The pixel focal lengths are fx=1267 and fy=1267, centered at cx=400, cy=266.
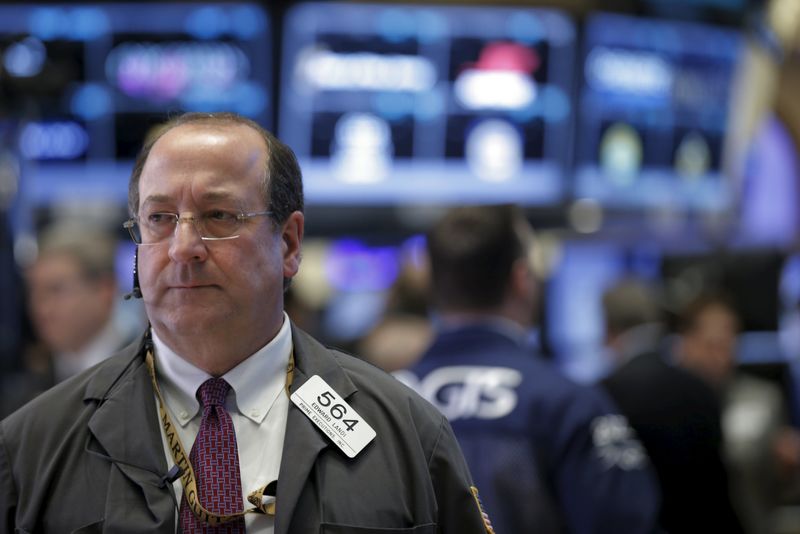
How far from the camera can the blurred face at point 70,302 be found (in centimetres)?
365

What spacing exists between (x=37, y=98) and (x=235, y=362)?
285 centimetres

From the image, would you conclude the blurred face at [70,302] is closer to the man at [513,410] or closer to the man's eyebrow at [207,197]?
the man at [513,410]

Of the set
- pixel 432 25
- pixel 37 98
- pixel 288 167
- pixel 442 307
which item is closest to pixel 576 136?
pixel 432 25

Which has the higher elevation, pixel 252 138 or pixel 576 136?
pixel 252 138

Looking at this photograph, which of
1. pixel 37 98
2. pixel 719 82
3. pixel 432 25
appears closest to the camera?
pixel 37 98

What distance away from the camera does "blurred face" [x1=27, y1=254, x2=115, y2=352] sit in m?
3.65

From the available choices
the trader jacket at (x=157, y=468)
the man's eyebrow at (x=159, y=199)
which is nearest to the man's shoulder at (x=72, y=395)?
the trader jacket at (x=157, y=468)

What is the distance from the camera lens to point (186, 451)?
5.82ft

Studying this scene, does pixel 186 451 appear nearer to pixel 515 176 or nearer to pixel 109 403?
pixel 109 403

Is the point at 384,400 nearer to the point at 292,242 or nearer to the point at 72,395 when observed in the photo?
the point at 292,242

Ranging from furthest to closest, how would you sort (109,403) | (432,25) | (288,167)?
(432,25)
(288,167)
(109,403)

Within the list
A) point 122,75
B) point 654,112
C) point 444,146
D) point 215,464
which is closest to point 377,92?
point 444,146

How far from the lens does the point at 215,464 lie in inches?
69.0

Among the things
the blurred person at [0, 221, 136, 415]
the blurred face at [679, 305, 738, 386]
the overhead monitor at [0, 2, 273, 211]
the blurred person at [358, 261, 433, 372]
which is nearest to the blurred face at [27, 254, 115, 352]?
the blurred person at [0, 221, 136, 415]
